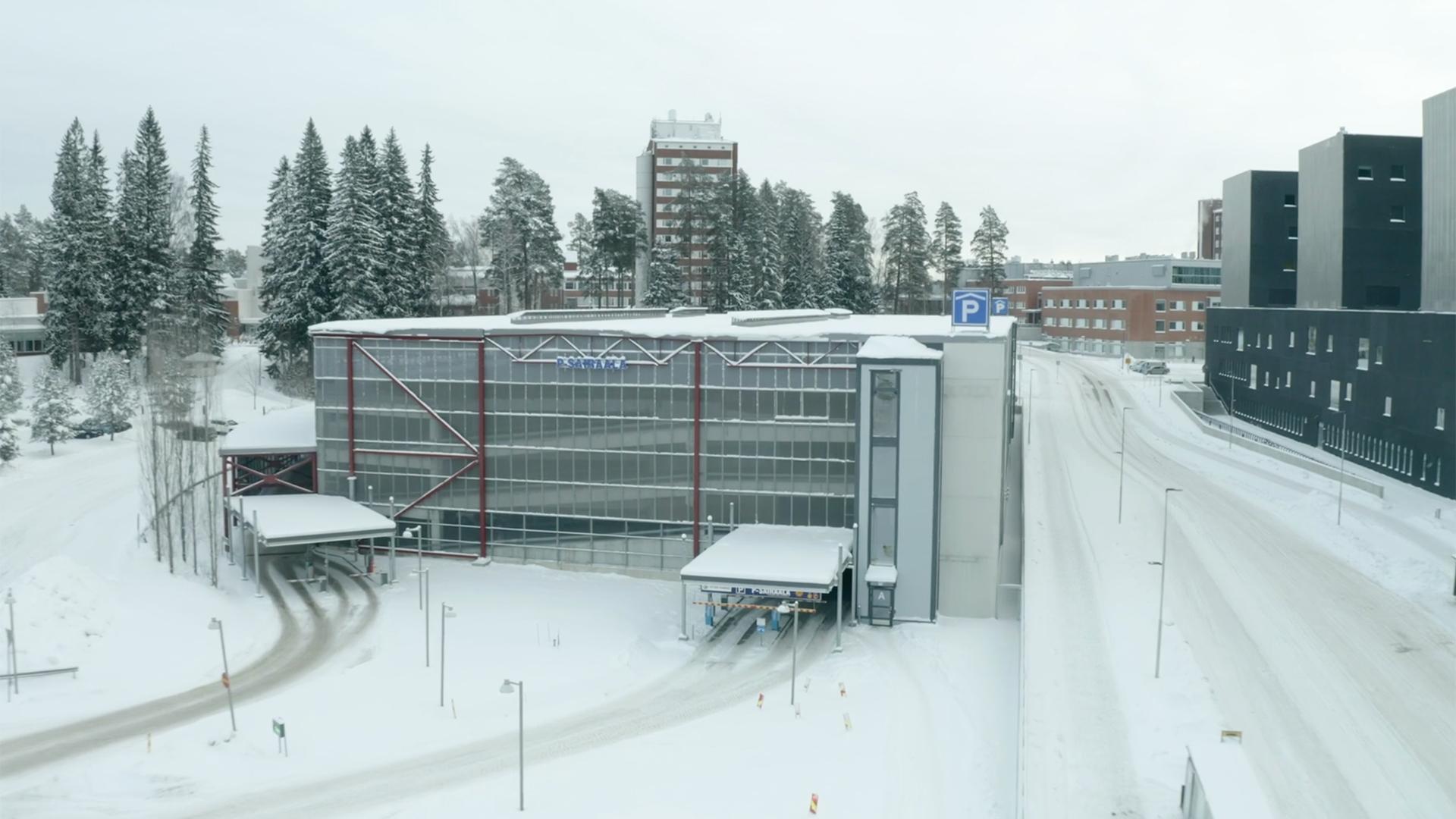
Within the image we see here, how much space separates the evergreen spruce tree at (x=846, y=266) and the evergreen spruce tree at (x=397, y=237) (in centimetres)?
4162

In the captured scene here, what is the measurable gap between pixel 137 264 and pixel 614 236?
135 ft

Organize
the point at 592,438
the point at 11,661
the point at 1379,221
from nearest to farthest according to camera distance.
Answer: the point at 11,661 → the point at 592,438 → the point at 1379,221

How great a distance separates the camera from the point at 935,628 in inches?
1877

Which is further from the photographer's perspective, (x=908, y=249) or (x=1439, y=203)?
(x=908, y=249)

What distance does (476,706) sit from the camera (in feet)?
130

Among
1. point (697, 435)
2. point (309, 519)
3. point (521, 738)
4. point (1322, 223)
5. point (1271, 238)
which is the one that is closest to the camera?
point (521, 738)

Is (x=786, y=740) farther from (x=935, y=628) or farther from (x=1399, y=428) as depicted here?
(x=1399, y=428)

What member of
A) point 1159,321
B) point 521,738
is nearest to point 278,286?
point 521,738

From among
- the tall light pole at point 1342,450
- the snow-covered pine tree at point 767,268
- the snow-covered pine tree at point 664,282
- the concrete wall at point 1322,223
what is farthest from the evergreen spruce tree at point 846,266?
the tall light pole at point 1342,450

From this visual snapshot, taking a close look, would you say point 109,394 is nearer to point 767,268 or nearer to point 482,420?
point 482,420

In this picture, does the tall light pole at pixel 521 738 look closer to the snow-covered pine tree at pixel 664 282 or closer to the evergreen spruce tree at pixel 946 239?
the snow-covered pine tree at pixel 664 282

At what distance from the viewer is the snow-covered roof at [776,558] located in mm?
45812

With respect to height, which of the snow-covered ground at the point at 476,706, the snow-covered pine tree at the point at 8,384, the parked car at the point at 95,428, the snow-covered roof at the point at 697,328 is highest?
the snow-covered roof at the point at 697,328

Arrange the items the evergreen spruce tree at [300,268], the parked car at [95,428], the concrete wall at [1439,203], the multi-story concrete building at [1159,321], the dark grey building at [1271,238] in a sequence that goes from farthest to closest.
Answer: the multi-story concrete building at [1159,321] → the dark grey building at [1271,238] → the evergreen spruce tree at [300,268] → the parked car at [95,428] → the concrete wall at [1439,203]
